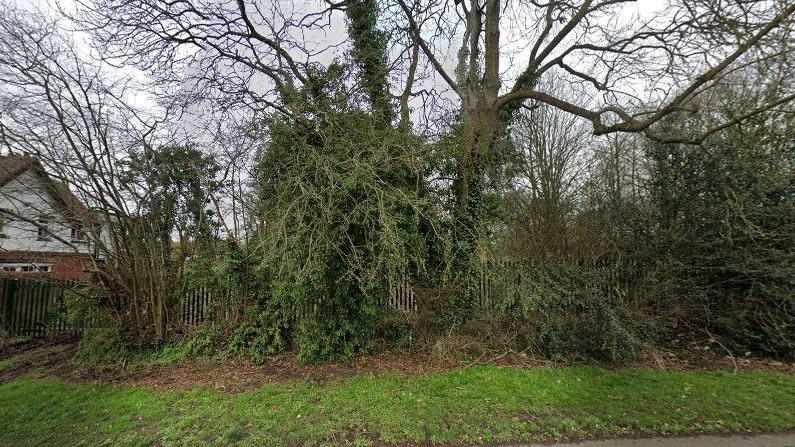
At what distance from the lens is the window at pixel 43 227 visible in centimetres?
724

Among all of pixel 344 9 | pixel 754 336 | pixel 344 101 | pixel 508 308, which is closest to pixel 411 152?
pixel 344 101

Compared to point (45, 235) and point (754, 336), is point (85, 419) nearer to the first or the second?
point (45, 235)

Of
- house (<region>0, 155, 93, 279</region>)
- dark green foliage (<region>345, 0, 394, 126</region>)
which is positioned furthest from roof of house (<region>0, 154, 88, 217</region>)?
dark green foliage (<region>345, 0, 394, 126</region>)

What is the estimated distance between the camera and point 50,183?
23.7 ft

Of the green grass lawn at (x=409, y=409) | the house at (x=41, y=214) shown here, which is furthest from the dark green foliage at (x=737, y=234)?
the house at (x=41, y=214)

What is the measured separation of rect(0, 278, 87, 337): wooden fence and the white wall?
1.74 m

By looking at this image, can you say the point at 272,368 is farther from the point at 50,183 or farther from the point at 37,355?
the point at 50,183

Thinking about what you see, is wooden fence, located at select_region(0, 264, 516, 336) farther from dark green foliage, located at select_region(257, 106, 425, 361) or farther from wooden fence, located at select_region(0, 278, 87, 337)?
dark green foliage, located at select_region(257, 106, 425, 361)

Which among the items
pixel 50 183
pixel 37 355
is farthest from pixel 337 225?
pixel 37 355

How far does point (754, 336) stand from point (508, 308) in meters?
4.92

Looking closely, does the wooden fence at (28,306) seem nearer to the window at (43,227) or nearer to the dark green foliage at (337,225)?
the window at (43,227)

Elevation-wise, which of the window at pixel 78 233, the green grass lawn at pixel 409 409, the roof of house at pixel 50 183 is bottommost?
the green grass lawn at pixel 409 409

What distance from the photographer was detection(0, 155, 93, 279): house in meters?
7.10

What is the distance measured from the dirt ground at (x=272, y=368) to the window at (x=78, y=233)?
234 centimetres
